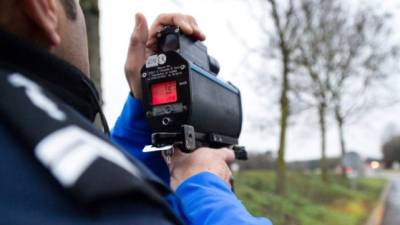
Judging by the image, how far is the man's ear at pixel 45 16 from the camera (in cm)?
89

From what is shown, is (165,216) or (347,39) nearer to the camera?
(165,216)

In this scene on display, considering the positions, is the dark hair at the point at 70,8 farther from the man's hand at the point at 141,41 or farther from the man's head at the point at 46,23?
the man's hand at the point at 141,41

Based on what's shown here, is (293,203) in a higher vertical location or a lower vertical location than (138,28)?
lower

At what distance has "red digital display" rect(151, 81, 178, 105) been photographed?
146 centimetres

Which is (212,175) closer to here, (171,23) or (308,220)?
(171,23)

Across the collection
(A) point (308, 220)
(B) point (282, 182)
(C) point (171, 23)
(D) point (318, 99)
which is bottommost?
(A) point (308, 220)

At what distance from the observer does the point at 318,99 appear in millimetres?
17734

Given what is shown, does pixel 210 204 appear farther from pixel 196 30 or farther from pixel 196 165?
pixel 196 30

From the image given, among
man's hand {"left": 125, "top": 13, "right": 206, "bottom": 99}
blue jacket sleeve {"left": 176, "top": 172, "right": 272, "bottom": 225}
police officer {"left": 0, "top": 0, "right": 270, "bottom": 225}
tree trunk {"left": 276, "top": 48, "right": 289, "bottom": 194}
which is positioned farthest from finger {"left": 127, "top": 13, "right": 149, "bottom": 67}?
tree trunk {"left": 276, "top": 48, "right": 289, "bottom": 194}

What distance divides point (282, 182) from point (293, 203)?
145cm

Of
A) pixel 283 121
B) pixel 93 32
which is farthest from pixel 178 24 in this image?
pixel 283 121

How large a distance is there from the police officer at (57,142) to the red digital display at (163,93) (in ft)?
1.32

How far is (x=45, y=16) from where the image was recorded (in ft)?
2.98

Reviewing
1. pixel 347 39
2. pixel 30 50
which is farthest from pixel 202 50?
pixel 347 39
